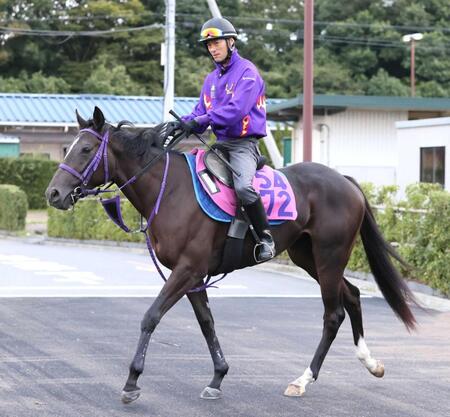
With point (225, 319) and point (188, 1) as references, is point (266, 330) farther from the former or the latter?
point (188, 1)

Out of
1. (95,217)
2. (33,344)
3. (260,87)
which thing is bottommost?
(95,217)

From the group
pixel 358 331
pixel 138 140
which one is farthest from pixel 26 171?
pixel 138 140

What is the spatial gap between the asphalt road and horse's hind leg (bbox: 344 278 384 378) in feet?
0.44

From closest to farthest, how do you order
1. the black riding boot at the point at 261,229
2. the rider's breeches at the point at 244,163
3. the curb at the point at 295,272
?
the rider's breeches at the point at 244,163 < the black riding boot at the point at 261,229 < the curb at the point at 295,272

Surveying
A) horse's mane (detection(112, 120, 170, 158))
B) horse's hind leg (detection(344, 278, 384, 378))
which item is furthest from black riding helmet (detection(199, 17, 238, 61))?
horse's hind leg (detection(344, 278, 384, 378))

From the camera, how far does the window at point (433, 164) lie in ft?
83.4

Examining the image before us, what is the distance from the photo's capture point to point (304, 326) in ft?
39.4

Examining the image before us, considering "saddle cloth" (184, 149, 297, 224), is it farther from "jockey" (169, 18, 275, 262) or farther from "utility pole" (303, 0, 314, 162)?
"utility pole" (303, 0, 314, 162)

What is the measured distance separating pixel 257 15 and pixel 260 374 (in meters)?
53.5

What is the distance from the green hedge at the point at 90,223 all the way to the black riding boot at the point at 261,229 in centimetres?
1945

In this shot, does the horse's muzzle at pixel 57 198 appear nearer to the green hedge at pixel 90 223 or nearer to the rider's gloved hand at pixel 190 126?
the rider's gloved hand at pixel 190 126

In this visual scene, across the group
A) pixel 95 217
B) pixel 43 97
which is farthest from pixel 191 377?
pixel 43 97

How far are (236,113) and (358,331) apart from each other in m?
2.26

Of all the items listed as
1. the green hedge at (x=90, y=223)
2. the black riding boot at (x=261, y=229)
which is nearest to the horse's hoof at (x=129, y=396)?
the black riding boot at (x=261, y=229)
